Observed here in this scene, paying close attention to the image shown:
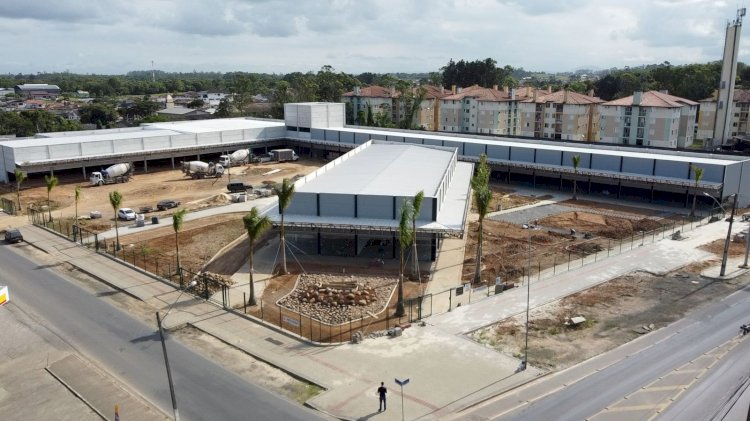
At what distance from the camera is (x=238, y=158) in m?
99.2

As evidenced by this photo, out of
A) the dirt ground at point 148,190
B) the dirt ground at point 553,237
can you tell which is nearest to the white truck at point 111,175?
the dirt ground at point 148,190

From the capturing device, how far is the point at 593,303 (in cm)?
3959

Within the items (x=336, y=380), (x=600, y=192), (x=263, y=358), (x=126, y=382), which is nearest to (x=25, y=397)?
(x=126, y=382)

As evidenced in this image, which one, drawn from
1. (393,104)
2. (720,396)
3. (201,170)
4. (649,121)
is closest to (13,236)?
(201,170)

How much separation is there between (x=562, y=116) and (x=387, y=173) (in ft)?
243

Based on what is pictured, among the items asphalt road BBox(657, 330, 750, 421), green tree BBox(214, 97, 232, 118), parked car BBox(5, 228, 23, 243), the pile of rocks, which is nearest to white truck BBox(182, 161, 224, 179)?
parked car BBox(5, 228, 23, 243)

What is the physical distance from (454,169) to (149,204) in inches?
1545

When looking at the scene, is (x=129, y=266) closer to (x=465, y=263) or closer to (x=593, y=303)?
(x=465, y=263)

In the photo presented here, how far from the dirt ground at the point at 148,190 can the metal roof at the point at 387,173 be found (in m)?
18.7

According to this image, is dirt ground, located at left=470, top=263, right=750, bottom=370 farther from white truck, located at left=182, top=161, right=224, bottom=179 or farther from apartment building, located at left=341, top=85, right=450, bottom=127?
apartment building, located at left=341, top=85, right=450, bottom=127

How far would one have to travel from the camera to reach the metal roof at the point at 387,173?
5178 centimetres

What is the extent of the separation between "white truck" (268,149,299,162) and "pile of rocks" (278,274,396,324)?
62385 mm

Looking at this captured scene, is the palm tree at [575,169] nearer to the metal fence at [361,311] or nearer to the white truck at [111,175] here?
the metal fence at [361,311]

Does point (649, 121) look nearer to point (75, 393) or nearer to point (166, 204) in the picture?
point (166, 204)
